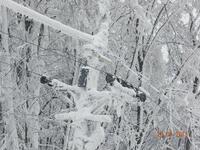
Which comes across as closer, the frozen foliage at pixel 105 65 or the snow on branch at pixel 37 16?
the snow on branch at pixel 37 16

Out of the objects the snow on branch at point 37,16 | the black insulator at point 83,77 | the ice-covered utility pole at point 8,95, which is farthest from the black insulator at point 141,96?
the ice-covered utility pole at point 8,95

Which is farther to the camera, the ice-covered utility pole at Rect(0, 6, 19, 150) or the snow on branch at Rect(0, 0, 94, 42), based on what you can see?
the ice-covered utility pole at Rect(0, 6, 19, 150)

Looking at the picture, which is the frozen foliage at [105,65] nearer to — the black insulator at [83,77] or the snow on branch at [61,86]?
the black insulator at [83,77]

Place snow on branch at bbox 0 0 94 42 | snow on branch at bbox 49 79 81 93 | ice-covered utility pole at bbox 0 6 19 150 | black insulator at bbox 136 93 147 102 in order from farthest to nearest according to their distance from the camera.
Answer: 1. ice-covered utility pole at bbox 0 6 19 150
2. snow on branch at bbox 49 79 81 93
3. black insulator at bbox 136 93 147 102
4. snow on branch at bbox 0 0 94 42

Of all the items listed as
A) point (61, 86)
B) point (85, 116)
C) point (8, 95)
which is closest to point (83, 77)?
point (61, 86)

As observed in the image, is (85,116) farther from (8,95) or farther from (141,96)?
(8,95)

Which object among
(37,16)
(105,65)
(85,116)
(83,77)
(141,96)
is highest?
(37,16)

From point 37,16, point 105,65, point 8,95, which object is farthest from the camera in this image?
point 8,95

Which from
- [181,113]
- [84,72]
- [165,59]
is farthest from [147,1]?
[84,72]

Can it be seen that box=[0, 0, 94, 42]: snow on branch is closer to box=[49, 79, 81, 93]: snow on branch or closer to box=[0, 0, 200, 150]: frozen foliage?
box=[49, 79, 81, 93]: snow on branch

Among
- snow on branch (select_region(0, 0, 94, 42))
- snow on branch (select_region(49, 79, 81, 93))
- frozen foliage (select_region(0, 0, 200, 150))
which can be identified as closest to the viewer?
snow on branch (select_region(0, 0, 94, 42))

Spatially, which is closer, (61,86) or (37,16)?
(37,16)

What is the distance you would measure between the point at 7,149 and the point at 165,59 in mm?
6667

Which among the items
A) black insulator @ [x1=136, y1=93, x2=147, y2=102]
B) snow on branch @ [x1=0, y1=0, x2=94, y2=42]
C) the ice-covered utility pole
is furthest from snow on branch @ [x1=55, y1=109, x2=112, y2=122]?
the ice-covered utility pole
